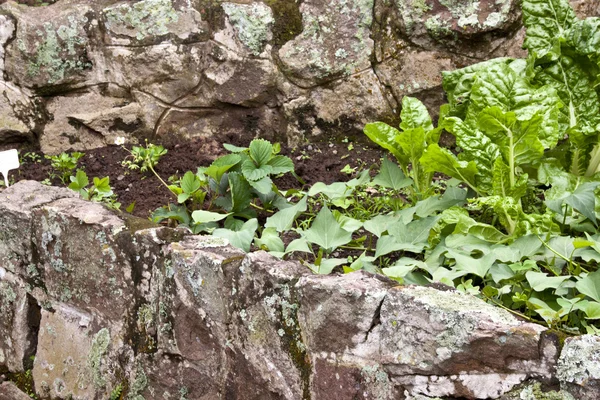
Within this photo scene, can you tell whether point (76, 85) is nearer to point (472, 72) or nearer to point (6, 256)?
point (6, 256)

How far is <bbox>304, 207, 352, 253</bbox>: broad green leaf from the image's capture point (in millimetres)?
2492

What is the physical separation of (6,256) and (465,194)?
168 centimetres

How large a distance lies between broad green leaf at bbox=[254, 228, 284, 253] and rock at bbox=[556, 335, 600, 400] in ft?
3.52

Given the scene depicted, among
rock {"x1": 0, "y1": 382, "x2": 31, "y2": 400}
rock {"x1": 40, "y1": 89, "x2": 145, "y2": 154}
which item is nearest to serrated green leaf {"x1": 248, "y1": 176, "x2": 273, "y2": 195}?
rock {"x1": 0, "y1": 382, "x2": 31, "y2": 400}

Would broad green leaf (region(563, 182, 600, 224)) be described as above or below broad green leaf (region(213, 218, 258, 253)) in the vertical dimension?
above

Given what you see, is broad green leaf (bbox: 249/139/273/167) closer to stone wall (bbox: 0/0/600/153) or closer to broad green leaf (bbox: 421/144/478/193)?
broad green leaf (bbox: 421/144/478/193)

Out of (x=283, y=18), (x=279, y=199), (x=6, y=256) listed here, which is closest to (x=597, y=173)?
(x=279, y=199)

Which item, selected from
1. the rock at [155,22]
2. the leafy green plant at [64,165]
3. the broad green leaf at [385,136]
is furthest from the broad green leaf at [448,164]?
the leafy green plant at [64,165]

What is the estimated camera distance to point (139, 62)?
13.2 feet

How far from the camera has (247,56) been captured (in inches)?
156

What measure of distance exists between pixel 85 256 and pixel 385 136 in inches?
44.4

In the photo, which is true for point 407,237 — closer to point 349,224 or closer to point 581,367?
point 349,224

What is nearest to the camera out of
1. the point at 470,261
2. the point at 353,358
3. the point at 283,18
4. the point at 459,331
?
the point at 459,331

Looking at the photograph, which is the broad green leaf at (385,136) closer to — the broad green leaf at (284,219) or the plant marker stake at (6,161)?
the broad green leaf at (284,219)
